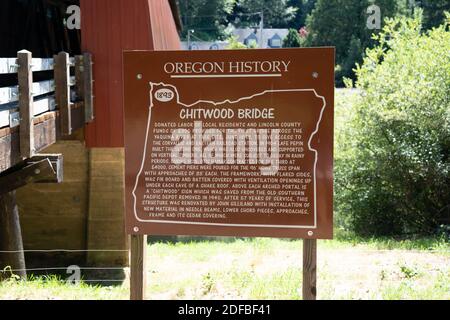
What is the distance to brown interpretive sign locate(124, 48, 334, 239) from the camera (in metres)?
4.47

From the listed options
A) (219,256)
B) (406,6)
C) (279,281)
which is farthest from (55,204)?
(406,6)

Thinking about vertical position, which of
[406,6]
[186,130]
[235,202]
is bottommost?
[235,202]

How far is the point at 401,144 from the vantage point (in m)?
15.7

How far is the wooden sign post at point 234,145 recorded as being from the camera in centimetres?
447

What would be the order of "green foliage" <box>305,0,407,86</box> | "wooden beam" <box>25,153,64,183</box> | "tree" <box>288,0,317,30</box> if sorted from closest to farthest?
"wooden beam" <box>25,153,64,183</box> < "green foliage" <box>305,0,407,86</box> < "tree" <box>288,0,317,30</box>

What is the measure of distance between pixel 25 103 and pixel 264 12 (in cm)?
8185

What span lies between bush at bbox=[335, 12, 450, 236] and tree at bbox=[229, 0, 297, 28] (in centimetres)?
6848

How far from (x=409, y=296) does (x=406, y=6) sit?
60.1 m

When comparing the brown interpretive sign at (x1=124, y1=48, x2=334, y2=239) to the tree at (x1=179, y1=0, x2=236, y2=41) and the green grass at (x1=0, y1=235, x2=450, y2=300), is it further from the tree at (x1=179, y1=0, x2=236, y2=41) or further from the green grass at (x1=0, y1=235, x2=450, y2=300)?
the tree at (x1=179, y1=0, x2=236, y2=41)

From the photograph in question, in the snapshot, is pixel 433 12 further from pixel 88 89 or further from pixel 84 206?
pixel 88 89

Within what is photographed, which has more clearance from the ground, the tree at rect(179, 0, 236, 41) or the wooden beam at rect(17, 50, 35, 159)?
the tree at rect(179, 0, 236, 41)

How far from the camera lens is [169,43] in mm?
16031

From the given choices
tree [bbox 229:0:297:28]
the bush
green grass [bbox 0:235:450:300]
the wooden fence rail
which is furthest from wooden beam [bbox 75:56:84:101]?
tree [bbox 229:0:297:28]
